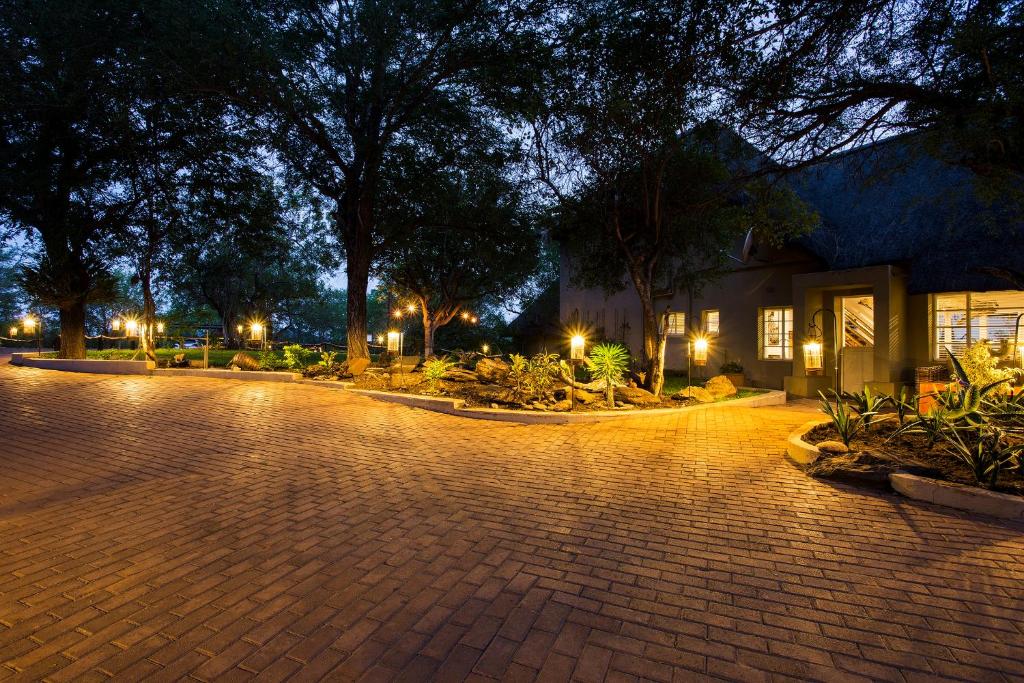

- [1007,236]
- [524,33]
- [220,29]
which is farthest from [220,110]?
[1007,236]

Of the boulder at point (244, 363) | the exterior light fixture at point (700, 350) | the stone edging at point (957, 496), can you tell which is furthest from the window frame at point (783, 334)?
the boulder at point (244, 363)

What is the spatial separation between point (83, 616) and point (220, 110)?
17556 mm

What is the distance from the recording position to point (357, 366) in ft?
49.4

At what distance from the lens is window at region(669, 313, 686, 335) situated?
18.6 metres

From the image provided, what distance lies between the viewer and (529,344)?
88.5 feet

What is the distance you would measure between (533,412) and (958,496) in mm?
6216

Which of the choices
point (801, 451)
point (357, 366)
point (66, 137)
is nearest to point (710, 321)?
point (801, 451)

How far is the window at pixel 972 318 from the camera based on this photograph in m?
12.2

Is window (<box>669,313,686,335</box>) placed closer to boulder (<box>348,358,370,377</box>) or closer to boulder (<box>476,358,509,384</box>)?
boulder (<box>476,358,509,384</box>)

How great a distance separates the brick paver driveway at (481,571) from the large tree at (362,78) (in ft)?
36.6

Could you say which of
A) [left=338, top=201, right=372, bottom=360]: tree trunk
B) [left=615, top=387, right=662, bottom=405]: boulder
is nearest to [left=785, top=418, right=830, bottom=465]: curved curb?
[left=615, top=387, right=662, bottom=405]: boulder

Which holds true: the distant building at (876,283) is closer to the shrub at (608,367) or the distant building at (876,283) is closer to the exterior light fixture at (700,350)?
the exterior light fixture at (700,350)

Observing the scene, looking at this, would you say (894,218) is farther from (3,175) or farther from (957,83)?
(3,175)

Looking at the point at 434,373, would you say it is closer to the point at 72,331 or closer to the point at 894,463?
the point at 894,463
